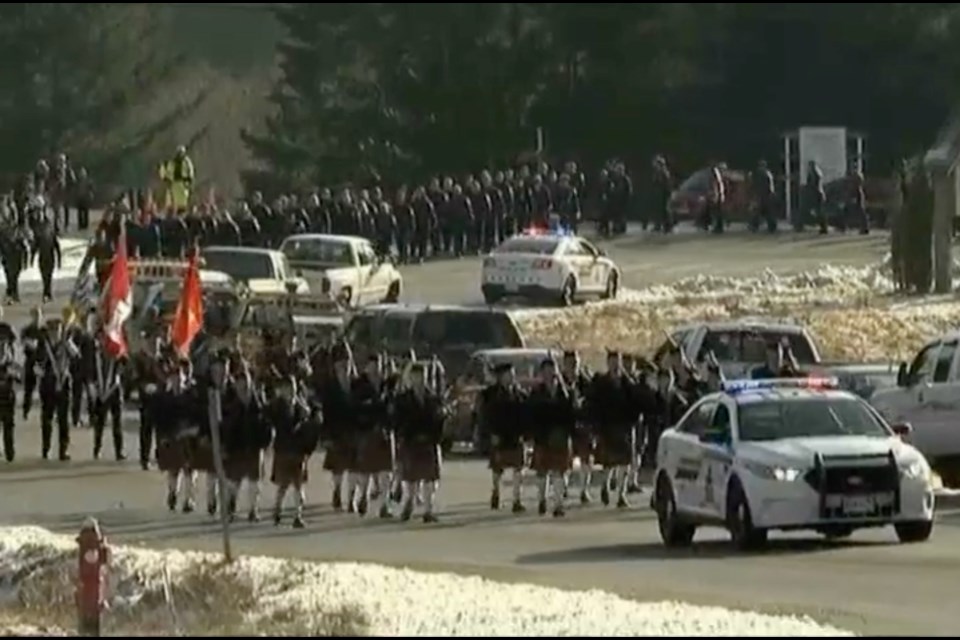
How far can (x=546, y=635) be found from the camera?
18.8 metres

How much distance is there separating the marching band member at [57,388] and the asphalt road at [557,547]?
0.49m

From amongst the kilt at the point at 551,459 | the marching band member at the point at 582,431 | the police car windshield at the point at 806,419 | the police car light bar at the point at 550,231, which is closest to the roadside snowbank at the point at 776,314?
the police car light bar at the point at 550,231

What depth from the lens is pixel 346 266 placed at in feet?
182

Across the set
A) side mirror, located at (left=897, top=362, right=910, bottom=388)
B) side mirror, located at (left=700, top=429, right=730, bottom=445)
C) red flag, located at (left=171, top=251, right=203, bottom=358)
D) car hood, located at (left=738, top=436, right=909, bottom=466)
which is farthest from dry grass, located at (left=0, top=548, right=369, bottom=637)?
side mirror, located at (left=897, top=362, right=910, bottom=388)

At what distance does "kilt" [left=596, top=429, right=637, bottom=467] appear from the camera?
110 ft

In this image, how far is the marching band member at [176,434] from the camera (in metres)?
33.3

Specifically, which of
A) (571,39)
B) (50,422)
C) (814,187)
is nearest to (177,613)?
(571,39)

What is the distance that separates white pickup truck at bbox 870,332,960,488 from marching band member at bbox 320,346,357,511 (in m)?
6.18

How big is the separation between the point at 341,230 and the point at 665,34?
4118 centimetres

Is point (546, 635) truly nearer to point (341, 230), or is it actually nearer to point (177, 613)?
point (177, 613)

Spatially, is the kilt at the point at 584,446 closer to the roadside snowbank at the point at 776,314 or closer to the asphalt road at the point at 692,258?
the roadside snowbank at the point at 776,314

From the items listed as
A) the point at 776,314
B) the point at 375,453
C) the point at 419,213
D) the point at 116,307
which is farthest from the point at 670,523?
the point at 419,213

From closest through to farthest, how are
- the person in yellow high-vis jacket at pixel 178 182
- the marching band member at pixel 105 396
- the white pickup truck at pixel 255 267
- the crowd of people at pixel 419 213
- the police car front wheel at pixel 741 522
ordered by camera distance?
the police car front wheel at pixel 741 522 < the marching band member at pixel 105 396 < the white pickup truck at pixel 255 267 < the crowd of people at pixel 419 213 < the person in yellow high-vis jacket at pixel 178 182

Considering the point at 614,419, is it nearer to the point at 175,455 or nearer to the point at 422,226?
the point at 175,455
